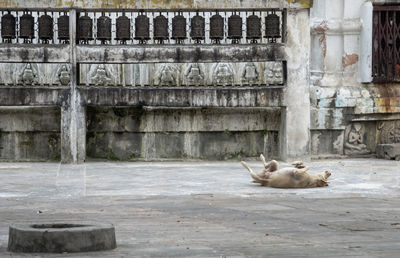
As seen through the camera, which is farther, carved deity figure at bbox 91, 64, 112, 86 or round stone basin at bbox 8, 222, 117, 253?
carved deity figure at bbox 91, 64, 112, 86

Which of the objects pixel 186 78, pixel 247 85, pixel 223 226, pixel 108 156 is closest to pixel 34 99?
pixel 108 156

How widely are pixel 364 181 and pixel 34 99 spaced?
7059 millimetres

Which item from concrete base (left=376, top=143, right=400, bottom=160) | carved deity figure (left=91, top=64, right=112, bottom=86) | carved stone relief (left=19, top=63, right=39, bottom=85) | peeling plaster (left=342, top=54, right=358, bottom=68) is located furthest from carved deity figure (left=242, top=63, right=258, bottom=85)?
carved stone relief (left=19, top=63, right=39, bottom=85)

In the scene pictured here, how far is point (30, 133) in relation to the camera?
60.3 ft

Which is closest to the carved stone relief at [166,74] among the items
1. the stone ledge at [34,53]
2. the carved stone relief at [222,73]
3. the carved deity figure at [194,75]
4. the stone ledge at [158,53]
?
the stone ledge at [158,53]

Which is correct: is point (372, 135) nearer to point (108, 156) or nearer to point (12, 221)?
point (108, 156)

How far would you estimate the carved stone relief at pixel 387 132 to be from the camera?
65.2 feet

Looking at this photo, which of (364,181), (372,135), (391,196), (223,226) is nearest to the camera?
(223,226)

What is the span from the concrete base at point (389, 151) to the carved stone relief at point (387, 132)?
0.41m

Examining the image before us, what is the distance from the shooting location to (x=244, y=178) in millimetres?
15031

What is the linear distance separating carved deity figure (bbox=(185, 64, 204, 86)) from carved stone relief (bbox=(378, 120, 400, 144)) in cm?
440

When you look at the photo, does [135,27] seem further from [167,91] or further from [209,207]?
[209,207]

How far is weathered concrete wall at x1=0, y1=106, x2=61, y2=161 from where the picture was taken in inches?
721

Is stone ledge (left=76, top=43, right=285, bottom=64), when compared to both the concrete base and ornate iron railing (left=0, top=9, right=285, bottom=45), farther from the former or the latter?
the concrete base
